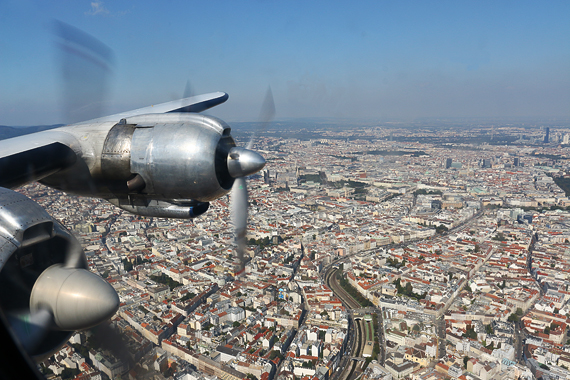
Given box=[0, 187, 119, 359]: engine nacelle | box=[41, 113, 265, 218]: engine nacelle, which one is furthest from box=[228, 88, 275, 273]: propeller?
box=[0, 187, 119, 359]: engine nacelle

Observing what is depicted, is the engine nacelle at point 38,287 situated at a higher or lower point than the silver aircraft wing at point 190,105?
lower

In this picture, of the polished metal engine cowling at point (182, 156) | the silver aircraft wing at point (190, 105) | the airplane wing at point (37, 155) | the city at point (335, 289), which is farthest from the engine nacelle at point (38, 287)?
the silver aircraft wing at point (190, 105)

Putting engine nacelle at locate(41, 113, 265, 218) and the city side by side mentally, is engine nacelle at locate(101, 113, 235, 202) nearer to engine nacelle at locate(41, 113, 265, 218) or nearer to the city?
engine nacelle at locate(41, 113, 265, 218)

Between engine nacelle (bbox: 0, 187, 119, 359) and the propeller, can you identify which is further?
the propeller

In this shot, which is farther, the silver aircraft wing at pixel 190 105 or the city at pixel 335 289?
the city at pixel 335 289

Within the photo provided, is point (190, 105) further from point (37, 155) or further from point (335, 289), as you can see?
point (335, 289)

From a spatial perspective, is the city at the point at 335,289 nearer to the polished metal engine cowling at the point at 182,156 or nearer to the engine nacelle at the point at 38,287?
the engine nacelle at the point at 38,287

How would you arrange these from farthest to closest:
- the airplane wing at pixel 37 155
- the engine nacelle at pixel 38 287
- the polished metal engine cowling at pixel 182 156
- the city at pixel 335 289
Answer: the city at pixel 335 289 < the polished metal engine cowling at pixel 182 156 < the airplane wing at pixel 37 155 < the engine nacelle at pixel 38 287

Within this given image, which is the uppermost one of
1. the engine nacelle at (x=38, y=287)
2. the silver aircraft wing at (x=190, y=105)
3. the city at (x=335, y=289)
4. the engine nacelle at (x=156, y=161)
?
the silver aircraft wing at (x=190, y=105)

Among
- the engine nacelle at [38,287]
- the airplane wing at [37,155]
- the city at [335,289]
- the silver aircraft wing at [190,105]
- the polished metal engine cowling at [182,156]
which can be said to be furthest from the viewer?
the city at [335,289]

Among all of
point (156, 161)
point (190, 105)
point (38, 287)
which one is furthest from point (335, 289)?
point (38, 287)
